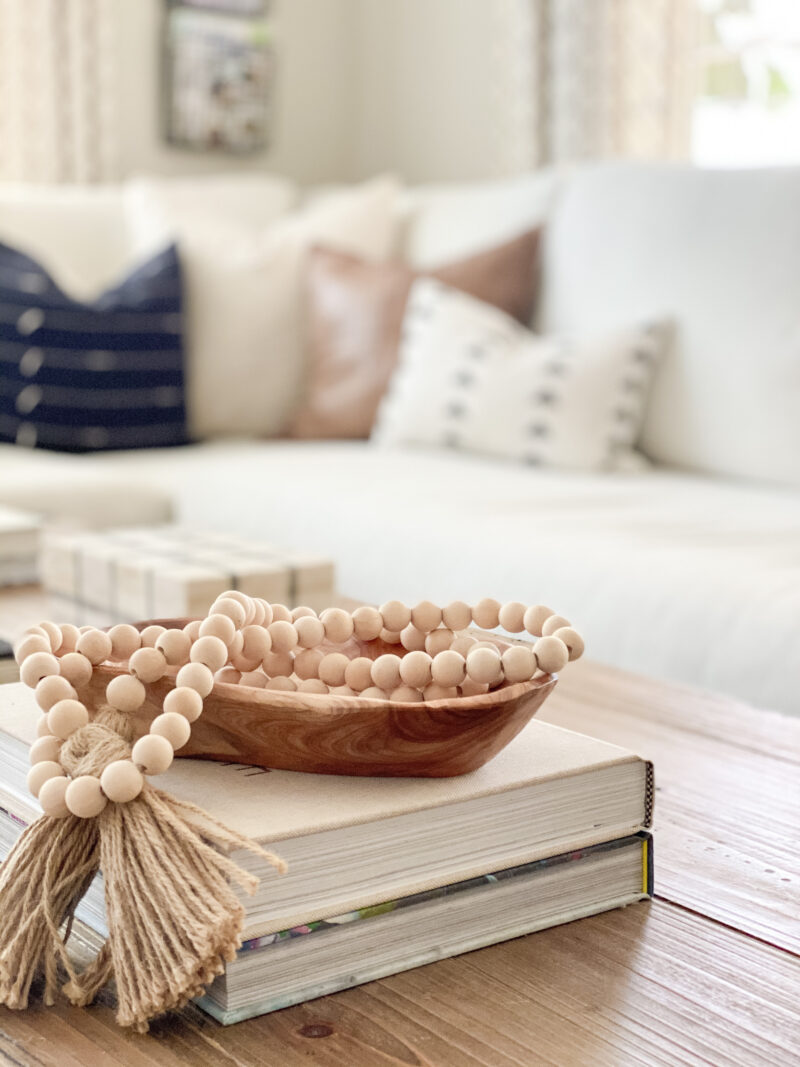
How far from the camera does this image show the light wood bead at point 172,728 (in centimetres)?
55

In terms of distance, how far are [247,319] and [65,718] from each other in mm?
2292

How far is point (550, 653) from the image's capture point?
2.01ft

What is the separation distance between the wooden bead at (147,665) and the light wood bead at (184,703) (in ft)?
0.07

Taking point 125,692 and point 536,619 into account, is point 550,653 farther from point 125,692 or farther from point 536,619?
point 125,692

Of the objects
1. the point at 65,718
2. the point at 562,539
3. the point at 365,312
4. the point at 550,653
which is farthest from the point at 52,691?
the point at 365,312

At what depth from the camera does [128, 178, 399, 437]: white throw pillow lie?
277cm

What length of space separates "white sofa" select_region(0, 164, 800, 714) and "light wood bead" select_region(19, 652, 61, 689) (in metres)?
1.03

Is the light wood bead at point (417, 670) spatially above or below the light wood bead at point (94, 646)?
below

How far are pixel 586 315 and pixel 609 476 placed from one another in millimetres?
Answer: 404

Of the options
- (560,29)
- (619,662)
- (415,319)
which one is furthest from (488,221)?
(619,662)

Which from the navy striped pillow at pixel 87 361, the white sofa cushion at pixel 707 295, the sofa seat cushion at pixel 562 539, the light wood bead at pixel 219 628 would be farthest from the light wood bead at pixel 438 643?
the navy striped pillow at pixel 87 361

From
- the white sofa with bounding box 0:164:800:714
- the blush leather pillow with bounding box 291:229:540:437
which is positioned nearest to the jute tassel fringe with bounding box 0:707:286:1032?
the white sofa with bounding box 0:164:800:714

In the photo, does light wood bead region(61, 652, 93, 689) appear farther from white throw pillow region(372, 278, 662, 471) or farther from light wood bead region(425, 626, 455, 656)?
white throw pillow region(372, 278, 662, 471)

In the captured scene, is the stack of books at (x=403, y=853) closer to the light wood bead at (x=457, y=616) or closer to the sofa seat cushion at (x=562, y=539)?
the light wood bead at (x=457, y=616)
